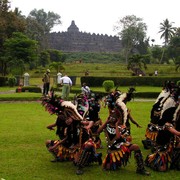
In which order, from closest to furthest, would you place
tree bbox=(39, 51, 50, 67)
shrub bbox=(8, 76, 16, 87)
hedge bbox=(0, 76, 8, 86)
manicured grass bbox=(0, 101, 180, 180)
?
manicured grass bbox=(0, 101, 180, 180) → shrub bbox=(8, 76, 16, 87) → hedge bbox=(0, 76, 8, 86) → tree bbox=(39, 51, 50, 67)

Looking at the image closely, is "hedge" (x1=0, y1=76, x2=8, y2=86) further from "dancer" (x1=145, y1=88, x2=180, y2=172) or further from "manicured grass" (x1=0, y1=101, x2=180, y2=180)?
"dancer" (x1=145, y1=88, x2=180, y2=172)

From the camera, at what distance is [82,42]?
91750mm

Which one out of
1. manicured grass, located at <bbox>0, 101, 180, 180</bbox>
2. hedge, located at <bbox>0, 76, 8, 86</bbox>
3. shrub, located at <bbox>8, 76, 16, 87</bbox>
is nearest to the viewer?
manicured grass, located at <bbox>0, 101, 180, 180</bbox>

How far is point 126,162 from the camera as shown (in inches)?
234

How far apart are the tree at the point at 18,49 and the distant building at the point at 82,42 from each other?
49.6m

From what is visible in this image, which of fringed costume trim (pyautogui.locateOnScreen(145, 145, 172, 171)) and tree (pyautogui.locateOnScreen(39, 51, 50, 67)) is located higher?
tree (pyautogui.locateOnScreen(39, 51, 50, 67))

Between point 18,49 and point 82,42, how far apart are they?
54.7 metres

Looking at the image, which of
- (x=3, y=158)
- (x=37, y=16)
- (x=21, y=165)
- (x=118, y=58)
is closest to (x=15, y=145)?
(x=3, y=158)

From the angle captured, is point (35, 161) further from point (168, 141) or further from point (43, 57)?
point (43, 57)

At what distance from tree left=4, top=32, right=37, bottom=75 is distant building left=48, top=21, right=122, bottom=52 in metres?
49.6

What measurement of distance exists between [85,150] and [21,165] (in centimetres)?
127

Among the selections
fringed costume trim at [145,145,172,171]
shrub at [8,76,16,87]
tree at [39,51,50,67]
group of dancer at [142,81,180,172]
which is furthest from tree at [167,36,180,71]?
fringed costume trim at [145,145,172,171]

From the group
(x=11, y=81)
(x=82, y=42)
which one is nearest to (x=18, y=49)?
(x=11, y=81)

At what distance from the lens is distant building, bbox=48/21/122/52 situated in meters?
90.3
